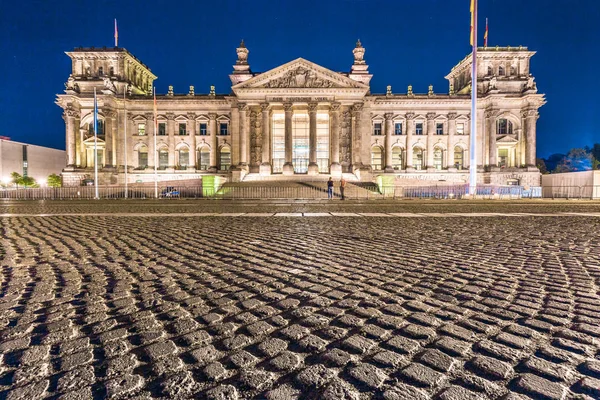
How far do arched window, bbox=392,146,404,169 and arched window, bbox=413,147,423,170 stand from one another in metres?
2.09

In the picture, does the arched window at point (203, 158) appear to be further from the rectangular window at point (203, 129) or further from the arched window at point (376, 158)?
the arched window at point (376, 158)

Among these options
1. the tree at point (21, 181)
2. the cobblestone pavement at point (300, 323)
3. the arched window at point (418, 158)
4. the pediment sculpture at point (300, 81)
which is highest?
the pediment sculpture at point (300, 81)

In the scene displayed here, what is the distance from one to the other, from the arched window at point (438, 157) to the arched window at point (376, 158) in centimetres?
813

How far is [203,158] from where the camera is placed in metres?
55.1

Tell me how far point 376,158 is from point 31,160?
69.5m

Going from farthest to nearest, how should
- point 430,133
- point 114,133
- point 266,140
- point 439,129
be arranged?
point 439,129, point 430,133, point 114,133, point 266,140

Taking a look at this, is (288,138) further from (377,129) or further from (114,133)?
(114,133)

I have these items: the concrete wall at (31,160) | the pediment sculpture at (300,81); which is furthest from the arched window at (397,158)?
the concrete wall at (31,160)

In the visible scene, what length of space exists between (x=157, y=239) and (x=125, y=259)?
1.87 m

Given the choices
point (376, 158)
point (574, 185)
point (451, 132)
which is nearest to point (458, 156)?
point (451, 132)

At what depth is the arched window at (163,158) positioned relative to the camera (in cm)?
5449

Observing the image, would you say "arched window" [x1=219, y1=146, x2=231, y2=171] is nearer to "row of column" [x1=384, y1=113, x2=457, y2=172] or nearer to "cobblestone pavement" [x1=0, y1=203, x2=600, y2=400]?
"row of column" [x1=384, y1=113, x2=457, y2=172]

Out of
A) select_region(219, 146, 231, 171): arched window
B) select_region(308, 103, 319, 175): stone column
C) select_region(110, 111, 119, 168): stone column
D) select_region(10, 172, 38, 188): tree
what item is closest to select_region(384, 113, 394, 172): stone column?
select_region(308, 103, 319, 175): stone column

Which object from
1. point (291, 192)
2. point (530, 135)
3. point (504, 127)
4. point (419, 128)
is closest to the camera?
point (291, 192)
